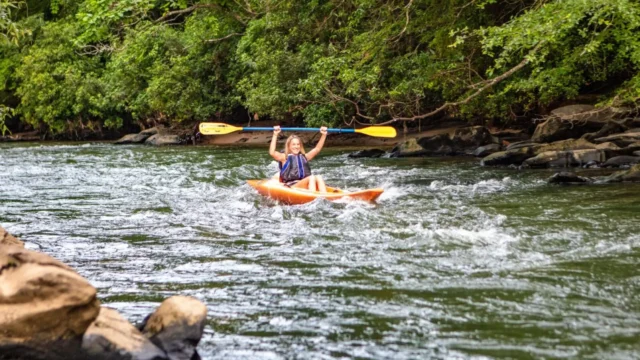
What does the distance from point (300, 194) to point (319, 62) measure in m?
7.20

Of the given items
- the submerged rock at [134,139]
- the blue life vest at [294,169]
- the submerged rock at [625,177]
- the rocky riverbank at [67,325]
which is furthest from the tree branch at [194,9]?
the rocky riverbank at [67,325]

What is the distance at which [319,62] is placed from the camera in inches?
632

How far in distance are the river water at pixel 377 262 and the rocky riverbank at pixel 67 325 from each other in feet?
0.86

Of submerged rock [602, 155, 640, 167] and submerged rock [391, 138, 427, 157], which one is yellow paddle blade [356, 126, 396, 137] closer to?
submerged rock [602, 155, 640, 167]

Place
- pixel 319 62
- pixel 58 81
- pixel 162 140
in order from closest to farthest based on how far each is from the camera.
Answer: pixel 319 62 → pixel 162 140 → pixel 58 81

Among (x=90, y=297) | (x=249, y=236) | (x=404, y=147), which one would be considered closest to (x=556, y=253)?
(x=249, y=236)

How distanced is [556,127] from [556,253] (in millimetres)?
9128

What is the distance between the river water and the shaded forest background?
6.54ft

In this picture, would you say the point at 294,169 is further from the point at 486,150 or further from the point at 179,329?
the point at 179,329

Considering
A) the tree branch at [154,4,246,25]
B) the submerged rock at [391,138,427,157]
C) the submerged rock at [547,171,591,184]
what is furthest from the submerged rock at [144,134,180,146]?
the submerged rock at [547,171,591,184]

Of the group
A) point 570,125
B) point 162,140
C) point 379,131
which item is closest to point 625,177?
point 379,131

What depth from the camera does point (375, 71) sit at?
49.2 feet

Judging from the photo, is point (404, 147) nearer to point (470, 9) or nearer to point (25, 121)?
point (470, 9)

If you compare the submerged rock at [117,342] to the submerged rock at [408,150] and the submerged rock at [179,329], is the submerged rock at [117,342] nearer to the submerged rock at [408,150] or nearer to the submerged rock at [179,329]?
the submerged rock at [179,329]
